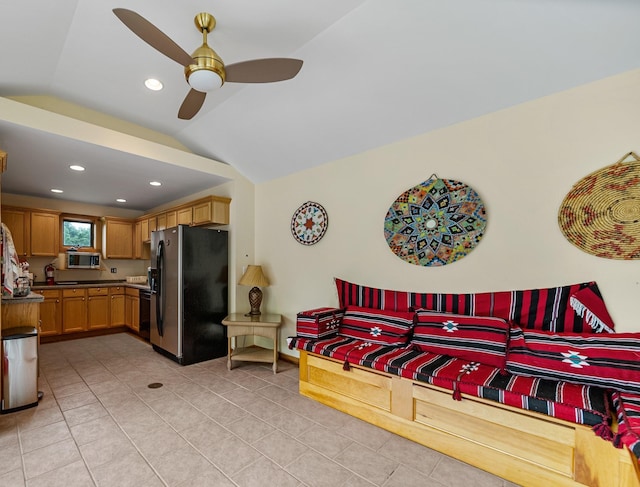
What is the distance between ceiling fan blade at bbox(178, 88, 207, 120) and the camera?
2.16 meters

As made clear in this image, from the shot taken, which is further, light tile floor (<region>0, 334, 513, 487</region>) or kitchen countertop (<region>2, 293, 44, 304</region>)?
kitchen countertop (<region>2, 293, 44, 304</region>)

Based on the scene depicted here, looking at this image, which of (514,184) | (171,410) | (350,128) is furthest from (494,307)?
(171,410)

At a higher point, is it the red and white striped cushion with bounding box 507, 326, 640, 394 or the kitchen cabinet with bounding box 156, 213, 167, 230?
the kitchen cabinet with bounding box 156, 213, 167, 230

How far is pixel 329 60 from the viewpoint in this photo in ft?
7.80

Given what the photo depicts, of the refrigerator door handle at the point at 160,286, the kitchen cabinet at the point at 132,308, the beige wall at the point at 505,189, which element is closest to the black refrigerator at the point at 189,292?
the refrigerator door handle at the point at 160,286

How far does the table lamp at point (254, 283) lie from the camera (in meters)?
3.90

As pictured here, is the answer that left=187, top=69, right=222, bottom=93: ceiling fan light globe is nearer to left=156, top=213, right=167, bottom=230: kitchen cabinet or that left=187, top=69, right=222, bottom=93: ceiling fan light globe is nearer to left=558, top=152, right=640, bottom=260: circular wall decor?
left=558, top=152, right=640, bottom=260: circular wall decor

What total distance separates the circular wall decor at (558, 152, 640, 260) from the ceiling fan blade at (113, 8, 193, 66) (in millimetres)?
2653

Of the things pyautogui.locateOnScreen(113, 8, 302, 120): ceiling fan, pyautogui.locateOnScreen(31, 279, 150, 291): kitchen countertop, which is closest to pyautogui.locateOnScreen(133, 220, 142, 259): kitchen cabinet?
pyautogui.locateOnScreen(31, 279, 150, 291): kitchen countertop

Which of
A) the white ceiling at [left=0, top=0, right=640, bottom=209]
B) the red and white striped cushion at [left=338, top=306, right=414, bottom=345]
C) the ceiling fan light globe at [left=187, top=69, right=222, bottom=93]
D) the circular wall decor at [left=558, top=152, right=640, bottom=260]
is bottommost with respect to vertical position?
the red and white striped cushion at [left=338, top=306, right=414, bottom=345]

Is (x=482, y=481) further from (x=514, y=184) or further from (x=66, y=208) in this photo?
(x=66, y=208)

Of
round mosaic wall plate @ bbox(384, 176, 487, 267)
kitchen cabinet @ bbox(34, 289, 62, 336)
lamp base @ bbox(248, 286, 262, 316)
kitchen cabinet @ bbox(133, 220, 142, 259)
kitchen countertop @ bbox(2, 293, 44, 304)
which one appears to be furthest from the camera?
kitchen cabinet @ bbox(133, 220, 142, 259)

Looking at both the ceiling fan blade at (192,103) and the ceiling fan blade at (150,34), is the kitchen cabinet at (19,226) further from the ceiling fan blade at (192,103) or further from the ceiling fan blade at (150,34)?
the ceiling fan blade at (150,34)

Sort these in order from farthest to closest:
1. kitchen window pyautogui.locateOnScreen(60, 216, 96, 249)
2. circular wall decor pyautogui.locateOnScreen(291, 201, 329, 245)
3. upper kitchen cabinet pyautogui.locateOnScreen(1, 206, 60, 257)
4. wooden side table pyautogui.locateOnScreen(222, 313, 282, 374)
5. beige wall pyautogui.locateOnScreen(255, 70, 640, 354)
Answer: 1. kitchen window pyautogui.locateOnScreen(60, 216, 96, 249)
2. upper kitchen cabinet pyautogui.locateOnScreen(1, 206, 60, 257)
3. circular wall decor pyautogui.locateOnScreen(291, 201, 329, 245)
4. wooden side table pyautogui.locateOnScreen(222, 313, 282, 374)
5. beige wall pyautogui.locateOnScreen(255, 70, 640, 354)
